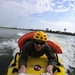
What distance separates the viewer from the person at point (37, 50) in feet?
14.6

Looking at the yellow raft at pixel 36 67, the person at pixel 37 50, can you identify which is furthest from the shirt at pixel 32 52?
the yellow raft at pixel 36 67

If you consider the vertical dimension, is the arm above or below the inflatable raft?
above

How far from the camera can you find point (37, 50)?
480 centimetres

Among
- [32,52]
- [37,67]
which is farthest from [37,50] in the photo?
[37,67]

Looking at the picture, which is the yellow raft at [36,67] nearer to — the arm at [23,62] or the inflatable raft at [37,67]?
the inflatable raft at [37,67]

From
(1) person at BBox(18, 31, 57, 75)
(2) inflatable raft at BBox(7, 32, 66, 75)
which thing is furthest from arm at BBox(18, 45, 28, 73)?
(2) inflatable raft at BBox(7, 32, 66, 75)

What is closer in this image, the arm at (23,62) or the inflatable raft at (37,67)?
the arm at (23,62)

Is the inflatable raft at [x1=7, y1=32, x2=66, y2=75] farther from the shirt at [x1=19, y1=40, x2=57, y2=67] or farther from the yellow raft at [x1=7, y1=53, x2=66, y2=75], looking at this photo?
the shirt at [x1=19, y1=40, x2=57, y2=67]

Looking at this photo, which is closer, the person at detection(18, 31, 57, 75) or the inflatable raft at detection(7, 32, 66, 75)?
the person at detection(18, 31, 57, 75)

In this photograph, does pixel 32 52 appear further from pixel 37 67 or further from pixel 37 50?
pixel 37 67

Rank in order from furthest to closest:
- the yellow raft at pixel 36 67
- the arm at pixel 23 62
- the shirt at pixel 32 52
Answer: the shirt at pixel 32 52 → the yellow raft at pixel 36 67 → the arm at pixel 23 62

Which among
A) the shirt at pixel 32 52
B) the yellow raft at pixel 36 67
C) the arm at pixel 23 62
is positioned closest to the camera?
the arm at pixel 23 62

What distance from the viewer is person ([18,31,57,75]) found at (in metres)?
4.45

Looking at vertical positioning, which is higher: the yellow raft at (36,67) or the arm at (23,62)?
the arm at (23,62)
